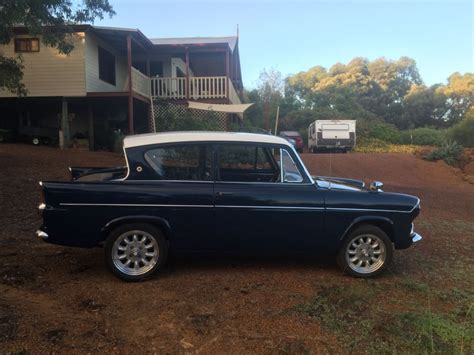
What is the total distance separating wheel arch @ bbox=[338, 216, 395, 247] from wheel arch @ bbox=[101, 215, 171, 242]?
1933mm

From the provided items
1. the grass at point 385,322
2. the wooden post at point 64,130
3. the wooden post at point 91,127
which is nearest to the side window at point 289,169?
the grass at point 385,322

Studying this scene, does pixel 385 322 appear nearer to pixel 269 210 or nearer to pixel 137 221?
pixel 269 210

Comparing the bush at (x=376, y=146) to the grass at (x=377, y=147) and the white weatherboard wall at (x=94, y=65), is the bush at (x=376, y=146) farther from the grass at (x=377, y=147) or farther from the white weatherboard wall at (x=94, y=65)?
the white weatherboard wall at (x=94, y=65)

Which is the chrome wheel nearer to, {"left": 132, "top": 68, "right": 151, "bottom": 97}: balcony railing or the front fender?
the front fender

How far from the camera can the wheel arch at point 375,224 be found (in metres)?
5.32

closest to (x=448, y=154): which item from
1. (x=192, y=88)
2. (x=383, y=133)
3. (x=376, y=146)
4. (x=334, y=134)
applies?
(x=334, y=134)

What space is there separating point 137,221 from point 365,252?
254cm

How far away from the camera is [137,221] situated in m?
5.04

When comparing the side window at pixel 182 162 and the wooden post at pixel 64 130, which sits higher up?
the wooden post at pixel 64 130

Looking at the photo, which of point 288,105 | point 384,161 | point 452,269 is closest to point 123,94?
point 384,161

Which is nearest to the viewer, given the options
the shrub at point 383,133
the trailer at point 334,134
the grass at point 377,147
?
the trailer at point 334,134

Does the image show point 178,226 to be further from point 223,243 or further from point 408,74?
point 408,74

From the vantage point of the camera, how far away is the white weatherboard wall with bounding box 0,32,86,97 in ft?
60.8

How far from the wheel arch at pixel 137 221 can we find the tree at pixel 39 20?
777 centimetres
